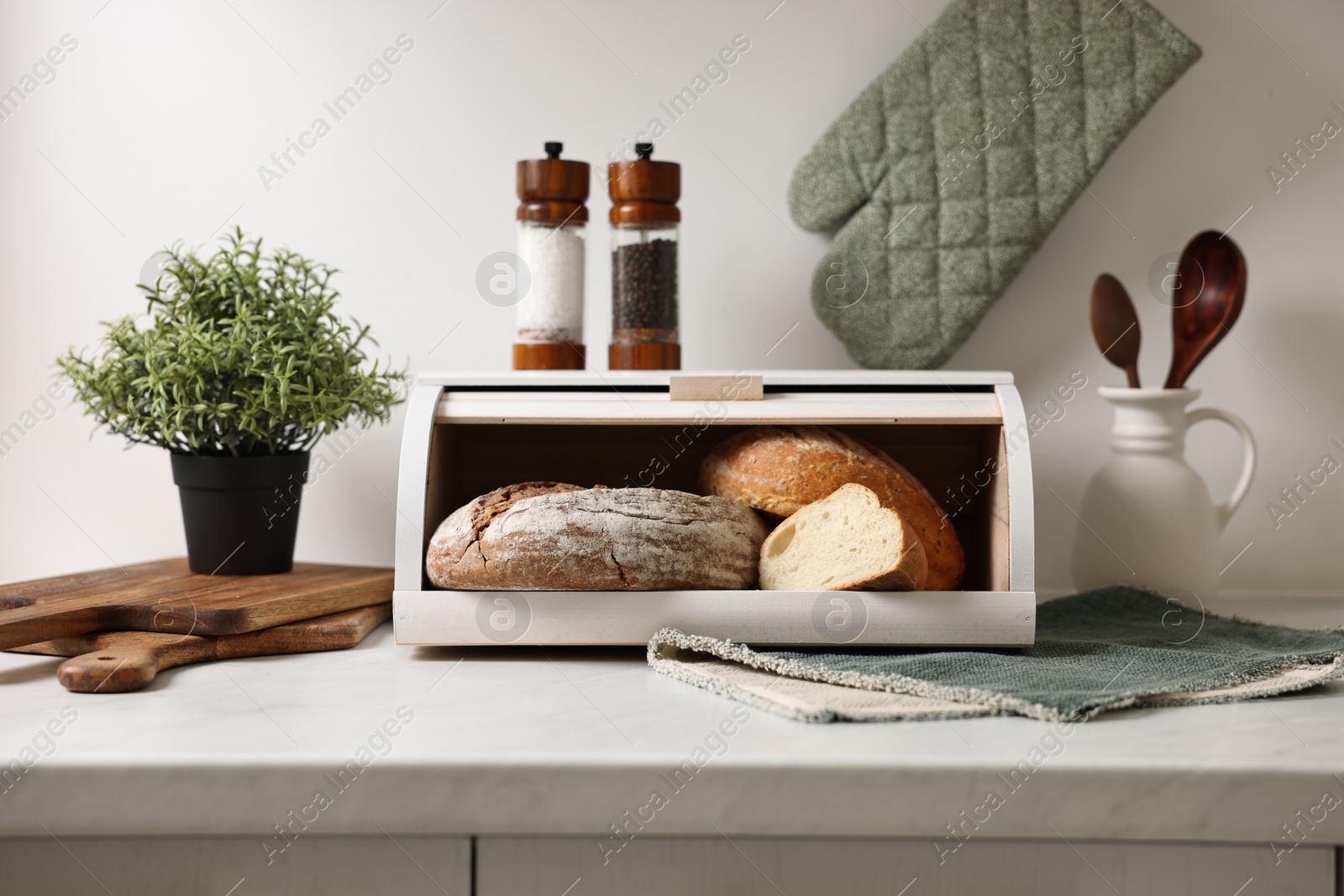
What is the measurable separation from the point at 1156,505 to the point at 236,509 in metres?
1.08

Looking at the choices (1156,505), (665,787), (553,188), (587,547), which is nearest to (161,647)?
(587,547)

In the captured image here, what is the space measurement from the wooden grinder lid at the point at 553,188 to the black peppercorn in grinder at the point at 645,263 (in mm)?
40

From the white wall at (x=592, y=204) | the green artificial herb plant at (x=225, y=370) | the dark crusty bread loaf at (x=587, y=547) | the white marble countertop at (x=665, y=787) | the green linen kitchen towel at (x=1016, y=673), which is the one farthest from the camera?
the white wall at (x=592, y=204)

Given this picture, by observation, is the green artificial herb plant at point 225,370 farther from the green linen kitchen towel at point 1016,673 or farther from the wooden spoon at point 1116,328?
the wooden spoon at point 1116,328

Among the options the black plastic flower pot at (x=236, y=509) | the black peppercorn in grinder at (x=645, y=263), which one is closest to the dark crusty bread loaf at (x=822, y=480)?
the black peppercorn in grinder at (x=645, y=263)

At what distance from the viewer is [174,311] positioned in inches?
42.9

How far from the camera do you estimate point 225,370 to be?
41.3 inches

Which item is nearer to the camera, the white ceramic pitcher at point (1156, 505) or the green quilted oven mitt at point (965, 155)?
the white ceramic pitcher at point (1156, 505)

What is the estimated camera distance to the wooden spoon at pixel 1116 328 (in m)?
1.18

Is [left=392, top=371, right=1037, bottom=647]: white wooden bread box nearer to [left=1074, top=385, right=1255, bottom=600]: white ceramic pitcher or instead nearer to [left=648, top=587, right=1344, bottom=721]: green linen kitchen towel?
[left=648, top=587, right=1344, bottom=721]: green linen kitchen towel

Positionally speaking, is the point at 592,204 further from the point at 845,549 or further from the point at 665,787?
the point at 665,787

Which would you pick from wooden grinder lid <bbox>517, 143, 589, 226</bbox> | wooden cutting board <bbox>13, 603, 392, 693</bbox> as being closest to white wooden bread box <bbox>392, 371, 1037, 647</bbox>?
wooden cutting board <bbox>13, 603, 392, 693</bbox>

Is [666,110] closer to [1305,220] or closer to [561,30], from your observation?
[561,30]

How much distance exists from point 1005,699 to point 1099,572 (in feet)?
1.73
